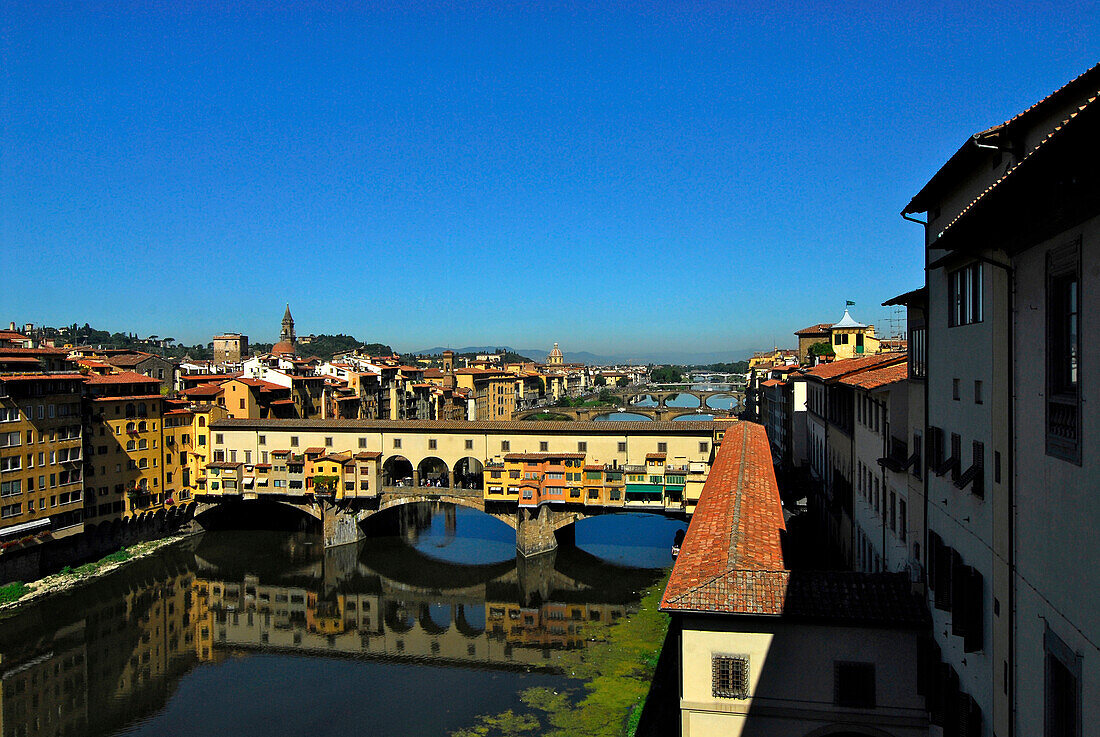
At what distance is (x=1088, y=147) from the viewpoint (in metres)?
4.90

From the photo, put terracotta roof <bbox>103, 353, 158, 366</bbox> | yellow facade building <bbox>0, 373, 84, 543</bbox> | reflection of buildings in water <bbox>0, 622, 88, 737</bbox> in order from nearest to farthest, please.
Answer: reflection of buildings in water <bbox>0, 622, 88, 737</bbox>
yellow facade building <bbox>0, 373, 84, 543</bbox>
terracotta roof <bbox>103, 353, 158, 366</bbox>

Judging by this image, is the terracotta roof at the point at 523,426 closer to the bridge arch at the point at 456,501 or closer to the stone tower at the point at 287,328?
the bridge arch at the point at 456,501

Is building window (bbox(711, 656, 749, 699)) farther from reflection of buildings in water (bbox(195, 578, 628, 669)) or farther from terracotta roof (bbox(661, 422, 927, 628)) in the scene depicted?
reflection of buildings in water (bbox(195, 578, 628, 669))

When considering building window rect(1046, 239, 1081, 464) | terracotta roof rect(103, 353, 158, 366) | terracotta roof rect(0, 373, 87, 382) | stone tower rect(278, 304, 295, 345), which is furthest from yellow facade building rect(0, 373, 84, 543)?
stone tower rect(278, 304, 295, 345)

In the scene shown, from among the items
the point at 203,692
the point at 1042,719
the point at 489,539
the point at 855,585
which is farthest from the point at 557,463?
the point at 1042,719

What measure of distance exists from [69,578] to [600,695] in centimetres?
2292

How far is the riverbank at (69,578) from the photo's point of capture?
94.6ft

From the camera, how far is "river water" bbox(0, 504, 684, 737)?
21406 mm

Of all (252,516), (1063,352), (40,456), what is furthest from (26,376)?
(1063,352)

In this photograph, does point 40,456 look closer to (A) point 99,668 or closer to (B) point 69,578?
(B) point 69,578

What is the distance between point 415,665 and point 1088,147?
942 inches

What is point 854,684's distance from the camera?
11.2m

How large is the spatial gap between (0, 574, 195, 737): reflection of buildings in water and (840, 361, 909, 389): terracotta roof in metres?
20.4

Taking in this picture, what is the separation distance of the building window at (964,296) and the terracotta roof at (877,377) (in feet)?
13.1
